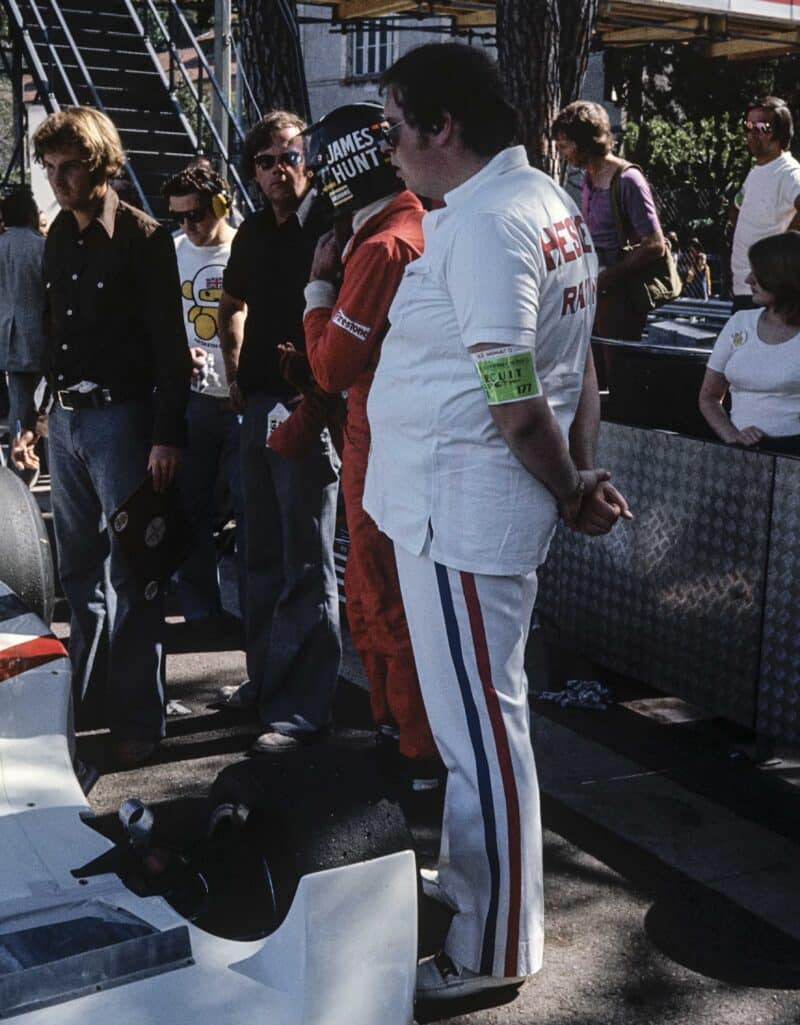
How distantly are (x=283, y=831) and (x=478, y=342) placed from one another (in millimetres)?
1028

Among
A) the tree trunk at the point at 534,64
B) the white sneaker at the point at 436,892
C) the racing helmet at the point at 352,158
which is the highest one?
the tree trunk at the point at 534,64

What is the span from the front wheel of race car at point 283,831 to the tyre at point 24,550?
1498 mm

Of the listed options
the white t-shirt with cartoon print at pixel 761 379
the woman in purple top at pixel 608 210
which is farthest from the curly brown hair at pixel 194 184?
the woman in purple top at pixel 608 210

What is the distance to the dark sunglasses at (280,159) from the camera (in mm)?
4652

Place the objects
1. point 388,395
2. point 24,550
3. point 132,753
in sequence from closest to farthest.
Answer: point 388,395
point 24,550
point 132,753

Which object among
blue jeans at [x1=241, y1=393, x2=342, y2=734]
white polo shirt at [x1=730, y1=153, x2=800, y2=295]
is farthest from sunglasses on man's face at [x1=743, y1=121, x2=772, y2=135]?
blue jeans at [x1=241, y1=393, x2=342, y2=734]

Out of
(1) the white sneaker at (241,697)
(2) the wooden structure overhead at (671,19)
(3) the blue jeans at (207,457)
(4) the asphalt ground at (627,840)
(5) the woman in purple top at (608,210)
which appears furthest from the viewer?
(2) the wooden structure overhead at (671,19)

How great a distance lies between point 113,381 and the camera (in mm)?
4469

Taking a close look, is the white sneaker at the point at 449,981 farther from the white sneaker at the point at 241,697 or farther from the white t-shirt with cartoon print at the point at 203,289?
the white t-shirt with cartoon print at the point at 203,289

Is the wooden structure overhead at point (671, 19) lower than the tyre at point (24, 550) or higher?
higher

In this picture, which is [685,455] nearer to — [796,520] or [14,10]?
[796,520]

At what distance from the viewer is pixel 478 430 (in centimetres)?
280

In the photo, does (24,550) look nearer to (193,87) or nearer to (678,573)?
(678,573)

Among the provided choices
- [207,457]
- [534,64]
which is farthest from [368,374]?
[534,64]
